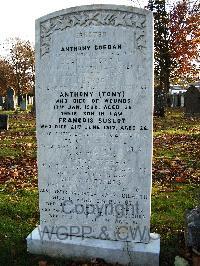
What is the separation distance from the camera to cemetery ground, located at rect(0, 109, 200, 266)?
176 inches

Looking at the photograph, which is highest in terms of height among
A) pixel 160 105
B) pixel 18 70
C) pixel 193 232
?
pixel 18 70

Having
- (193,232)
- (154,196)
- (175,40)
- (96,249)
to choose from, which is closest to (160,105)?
(175,40)

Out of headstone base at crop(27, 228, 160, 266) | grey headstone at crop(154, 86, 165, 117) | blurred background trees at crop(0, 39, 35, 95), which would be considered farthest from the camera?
blurred background trees at crop(0, 39, 35, 95)

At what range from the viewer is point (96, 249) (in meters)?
4.30

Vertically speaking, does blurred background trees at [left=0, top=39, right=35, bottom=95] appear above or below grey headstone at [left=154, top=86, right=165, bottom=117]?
above

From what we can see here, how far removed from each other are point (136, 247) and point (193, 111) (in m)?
18.9

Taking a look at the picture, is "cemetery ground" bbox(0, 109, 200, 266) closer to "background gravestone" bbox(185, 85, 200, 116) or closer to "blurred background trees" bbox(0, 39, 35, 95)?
"background gravestone" bbox(185, 85, 200, 116)

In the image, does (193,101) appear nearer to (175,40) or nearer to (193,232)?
(175,40)

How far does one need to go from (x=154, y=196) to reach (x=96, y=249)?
225 centimetres

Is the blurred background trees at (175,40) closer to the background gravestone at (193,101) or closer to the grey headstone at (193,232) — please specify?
the background gravestone at (193,101)

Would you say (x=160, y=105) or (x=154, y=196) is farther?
(x=160, y=105)

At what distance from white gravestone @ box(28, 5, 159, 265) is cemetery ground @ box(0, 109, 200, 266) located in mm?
307

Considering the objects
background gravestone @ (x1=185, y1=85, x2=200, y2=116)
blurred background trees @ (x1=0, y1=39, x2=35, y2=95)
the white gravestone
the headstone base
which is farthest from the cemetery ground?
blurred background trees @ (x1=0, y1=39, x2=35, y2=95)

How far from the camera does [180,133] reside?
1420 cm
